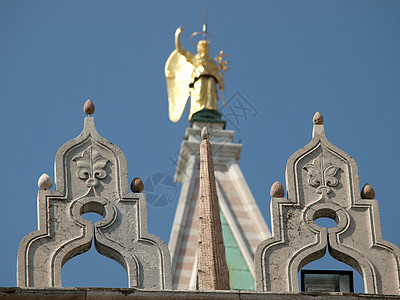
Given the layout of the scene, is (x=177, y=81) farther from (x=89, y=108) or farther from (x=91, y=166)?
(x=91, y=166)

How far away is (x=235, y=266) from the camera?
198 feet

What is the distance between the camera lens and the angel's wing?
66.6 meters

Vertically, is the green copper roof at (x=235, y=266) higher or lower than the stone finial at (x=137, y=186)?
higher

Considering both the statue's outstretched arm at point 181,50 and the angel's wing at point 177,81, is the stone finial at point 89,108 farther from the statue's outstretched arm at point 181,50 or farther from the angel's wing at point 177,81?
the angel's wing at point 177,81

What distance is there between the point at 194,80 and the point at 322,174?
40663 millimetres

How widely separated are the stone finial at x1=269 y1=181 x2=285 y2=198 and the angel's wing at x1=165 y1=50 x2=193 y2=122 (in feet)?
125

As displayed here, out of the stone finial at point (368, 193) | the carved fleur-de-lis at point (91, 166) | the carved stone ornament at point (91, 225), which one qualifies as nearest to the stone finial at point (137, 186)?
the carved stone ornament at point (91, 225)

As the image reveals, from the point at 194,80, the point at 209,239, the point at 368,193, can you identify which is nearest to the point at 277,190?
the point at 209,239

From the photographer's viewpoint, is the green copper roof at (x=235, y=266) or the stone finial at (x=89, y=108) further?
the green copper roof at (x=235, y=266)

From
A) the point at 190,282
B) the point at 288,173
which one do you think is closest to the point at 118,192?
the point at 288,173

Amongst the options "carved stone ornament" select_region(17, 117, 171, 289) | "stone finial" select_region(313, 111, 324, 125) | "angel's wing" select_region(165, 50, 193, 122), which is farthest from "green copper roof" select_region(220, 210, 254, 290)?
"carved stone ornament" select_region(17, 117, 171, 289)

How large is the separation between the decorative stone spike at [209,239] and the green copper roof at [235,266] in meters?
28.1

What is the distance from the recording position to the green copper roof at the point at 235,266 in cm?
5850

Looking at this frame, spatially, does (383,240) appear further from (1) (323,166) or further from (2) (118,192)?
(2) (118,192)
